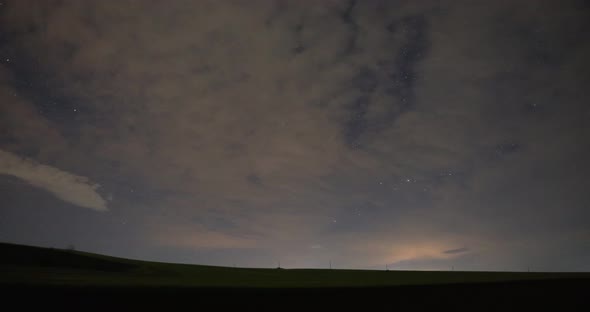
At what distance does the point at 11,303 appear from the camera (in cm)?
452

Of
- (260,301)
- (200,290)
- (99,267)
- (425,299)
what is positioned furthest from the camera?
(99,267)

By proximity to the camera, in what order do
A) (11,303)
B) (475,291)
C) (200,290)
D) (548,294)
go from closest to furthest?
(11,303) → (200,290) → (475,291) → (548,294)

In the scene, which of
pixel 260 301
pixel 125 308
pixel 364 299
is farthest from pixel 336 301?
pixel 125 308

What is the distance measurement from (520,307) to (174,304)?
40.3ft

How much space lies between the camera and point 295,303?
6293mm

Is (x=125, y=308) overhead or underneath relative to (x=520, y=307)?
overhead

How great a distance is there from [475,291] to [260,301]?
777cm

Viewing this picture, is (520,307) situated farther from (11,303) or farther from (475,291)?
(11,303)

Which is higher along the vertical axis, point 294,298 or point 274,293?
point 274,293

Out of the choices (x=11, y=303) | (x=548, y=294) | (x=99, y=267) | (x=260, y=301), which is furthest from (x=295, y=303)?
(x=99, y=267)

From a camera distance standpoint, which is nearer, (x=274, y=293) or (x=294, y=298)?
(x=274, y=293)

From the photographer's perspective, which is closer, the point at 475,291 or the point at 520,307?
the point at 475,291

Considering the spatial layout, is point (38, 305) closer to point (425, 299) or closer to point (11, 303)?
point (11, 303)

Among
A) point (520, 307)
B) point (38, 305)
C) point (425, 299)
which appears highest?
point (38, 305)
